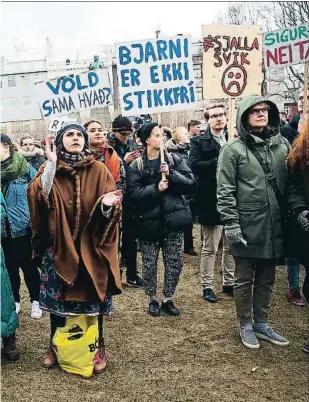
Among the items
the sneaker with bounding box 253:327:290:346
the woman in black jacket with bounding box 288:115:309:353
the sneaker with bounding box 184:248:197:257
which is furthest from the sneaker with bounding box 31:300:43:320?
the sneaker with bounding box 184:248:197:257

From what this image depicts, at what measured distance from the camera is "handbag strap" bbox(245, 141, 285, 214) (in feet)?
12.7

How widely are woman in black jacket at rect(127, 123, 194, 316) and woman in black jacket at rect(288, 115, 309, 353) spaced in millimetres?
1071

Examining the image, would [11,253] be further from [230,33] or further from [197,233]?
[197,233]

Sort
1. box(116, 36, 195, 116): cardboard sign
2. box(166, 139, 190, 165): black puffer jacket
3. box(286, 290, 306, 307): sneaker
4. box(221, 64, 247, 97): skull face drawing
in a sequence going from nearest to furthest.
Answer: box(116, 36, 195, 116): cardboard sign → box(286, 290, 306, 307): sneaker → box(221, 64, 247, 97): skull face drawing → box(166, 139, 190, 165): black puffer jacket

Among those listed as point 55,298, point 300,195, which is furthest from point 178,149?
point 55,298

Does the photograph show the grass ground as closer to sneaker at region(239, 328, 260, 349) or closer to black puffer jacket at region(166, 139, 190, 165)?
sneaker at region(239, 328, 260, 349)

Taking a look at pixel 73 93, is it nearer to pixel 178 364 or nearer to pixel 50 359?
pixel 50 359

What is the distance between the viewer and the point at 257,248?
12.7ft

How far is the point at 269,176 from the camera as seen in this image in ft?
12.6

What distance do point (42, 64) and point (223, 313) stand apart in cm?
2729

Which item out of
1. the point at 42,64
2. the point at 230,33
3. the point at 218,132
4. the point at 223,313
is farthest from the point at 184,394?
the point at 42,64

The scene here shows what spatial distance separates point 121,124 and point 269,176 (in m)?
2.27

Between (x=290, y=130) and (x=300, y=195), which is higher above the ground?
(x=290, y=130)

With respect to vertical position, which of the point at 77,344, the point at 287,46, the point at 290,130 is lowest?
the point at 77,344
